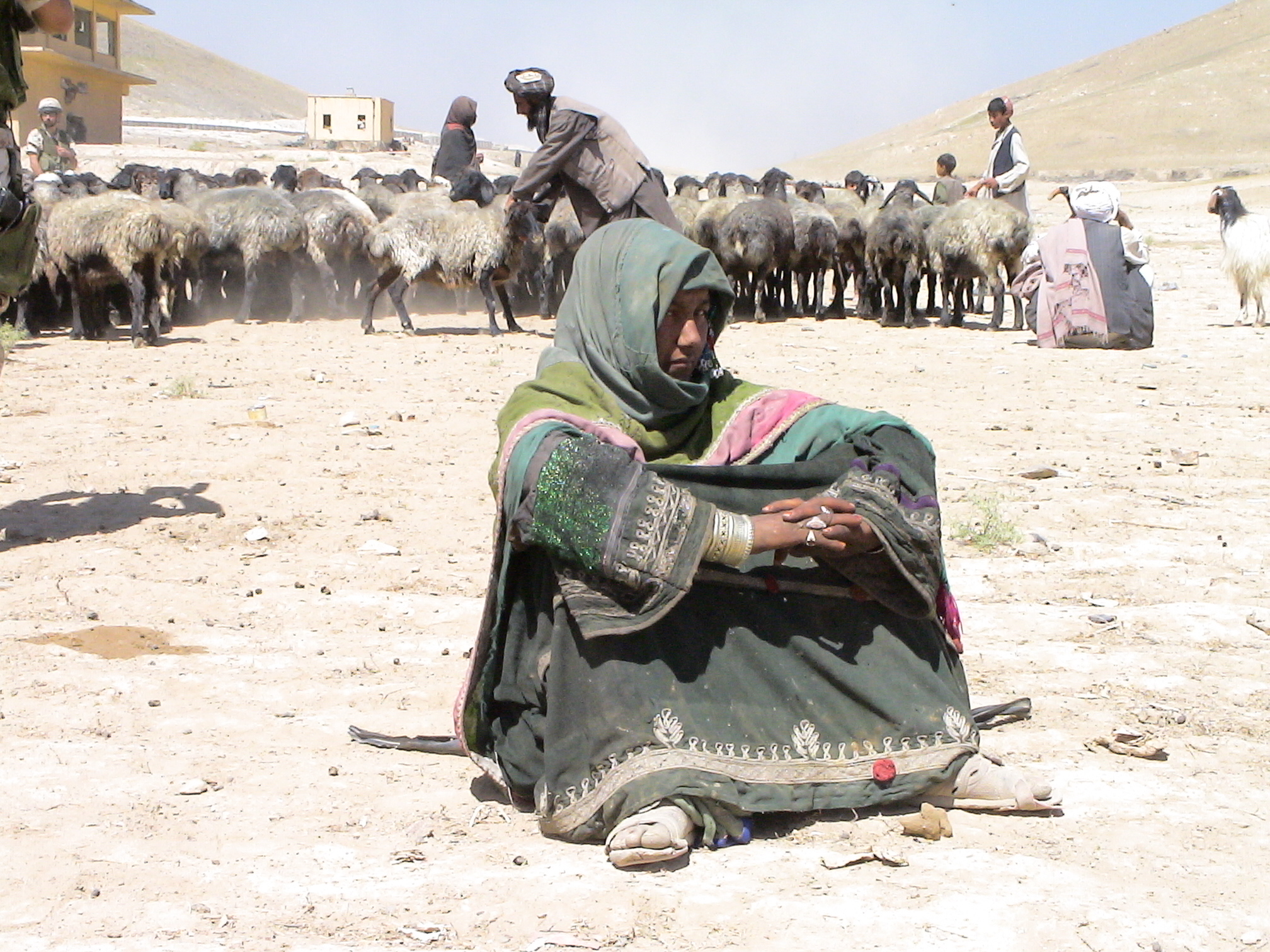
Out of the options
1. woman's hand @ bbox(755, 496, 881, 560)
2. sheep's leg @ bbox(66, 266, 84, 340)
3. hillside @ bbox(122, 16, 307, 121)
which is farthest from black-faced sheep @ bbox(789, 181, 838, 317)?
hillside @ bbox(122, 16, 307, 121)

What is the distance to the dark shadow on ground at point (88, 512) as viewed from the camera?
529cm

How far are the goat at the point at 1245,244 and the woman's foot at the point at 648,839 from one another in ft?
35.3

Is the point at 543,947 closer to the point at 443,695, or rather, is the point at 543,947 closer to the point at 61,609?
the point at 443,695

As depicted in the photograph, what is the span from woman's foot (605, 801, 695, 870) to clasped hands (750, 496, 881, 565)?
0.54 metres

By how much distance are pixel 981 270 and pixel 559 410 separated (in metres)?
10.7

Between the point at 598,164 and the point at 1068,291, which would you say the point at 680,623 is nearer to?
the point at 598,164

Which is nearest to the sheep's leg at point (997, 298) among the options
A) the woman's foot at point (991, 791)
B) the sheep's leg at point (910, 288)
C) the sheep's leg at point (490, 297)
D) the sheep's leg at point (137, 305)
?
the sheep's leg at point (910, 288)

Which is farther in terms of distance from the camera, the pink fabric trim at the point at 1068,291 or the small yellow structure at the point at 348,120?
the small yellow structure at the point at 348,120

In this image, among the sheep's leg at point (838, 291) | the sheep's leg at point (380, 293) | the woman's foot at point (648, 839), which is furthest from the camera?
the sheep's leg at point (838, 291)

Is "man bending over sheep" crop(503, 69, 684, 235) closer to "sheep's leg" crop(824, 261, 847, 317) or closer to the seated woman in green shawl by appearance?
the seated woman in green shawl

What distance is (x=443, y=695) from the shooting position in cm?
368

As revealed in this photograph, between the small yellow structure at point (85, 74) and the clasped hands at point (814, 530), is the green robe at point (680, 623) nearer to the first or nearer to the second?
the clasped hands at point (814, 530)

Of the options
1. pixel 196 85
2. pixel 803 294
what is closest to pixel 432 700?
pixel 803 294

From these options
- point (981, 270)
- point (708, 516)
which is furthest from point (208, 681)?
point (981, 270)
